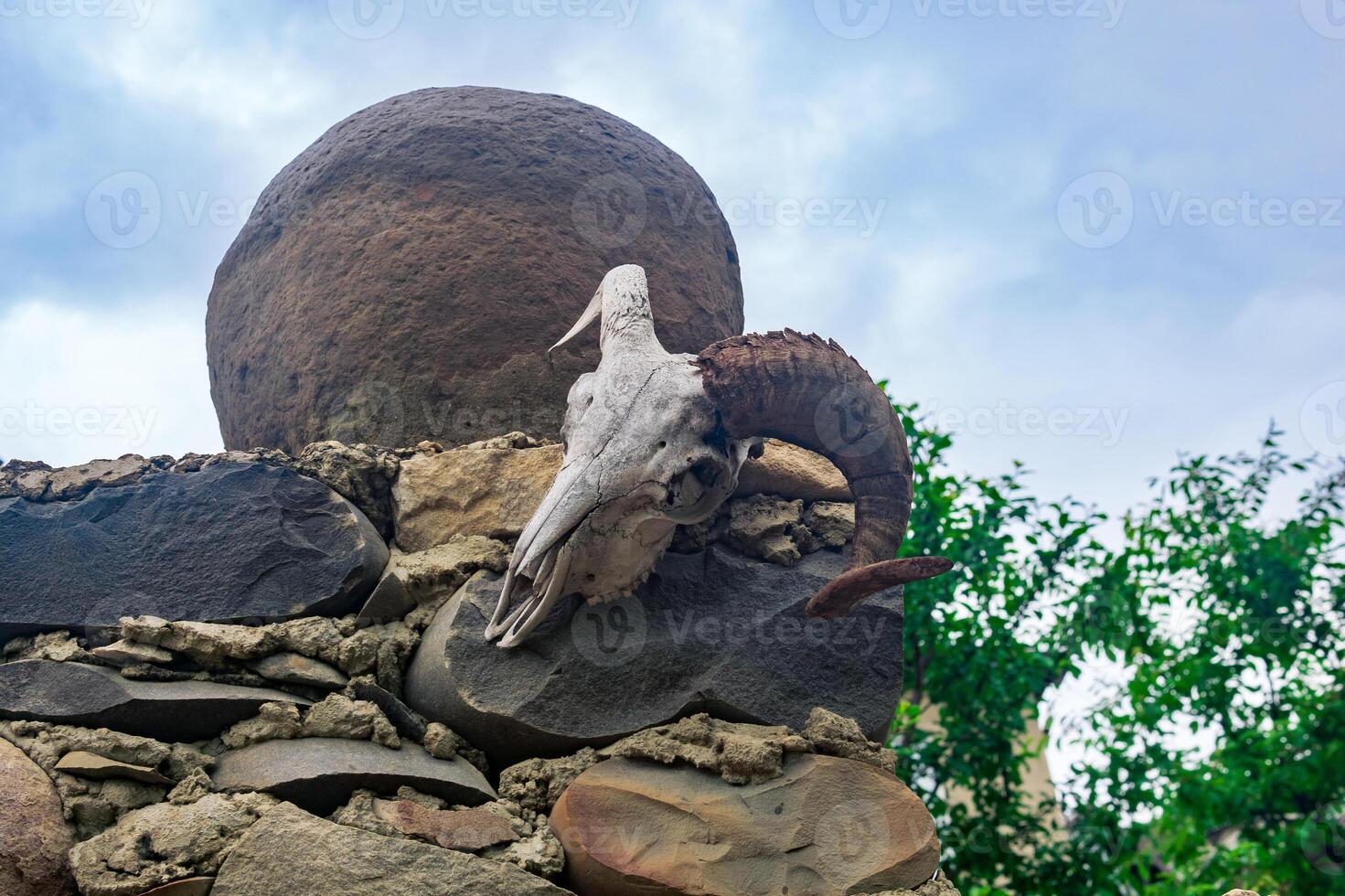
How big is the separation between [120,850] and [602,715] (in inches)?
→ 54.3

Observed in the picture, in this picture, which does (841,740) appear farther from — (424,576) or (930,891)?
(424,576)

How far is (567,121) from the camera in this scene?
5.21 metres

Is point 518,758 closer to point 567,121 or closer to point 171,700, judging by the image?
point 171,700

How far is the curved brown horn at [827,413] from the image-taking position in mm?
3773

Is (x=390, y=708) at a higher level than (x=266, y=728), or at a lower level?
higher

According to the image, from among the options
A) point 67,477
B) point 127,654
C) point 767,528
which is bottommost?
point 127,654

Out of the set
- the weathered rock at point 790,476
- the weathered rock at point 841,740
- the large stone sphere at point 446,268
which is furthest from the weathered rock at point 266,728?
the weathered rock at point 790,476

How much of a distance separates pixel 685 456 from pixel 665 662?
0.68m

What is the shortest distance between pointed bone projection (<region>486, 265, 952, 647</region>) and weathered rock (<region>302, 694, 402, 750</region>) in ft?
1.42

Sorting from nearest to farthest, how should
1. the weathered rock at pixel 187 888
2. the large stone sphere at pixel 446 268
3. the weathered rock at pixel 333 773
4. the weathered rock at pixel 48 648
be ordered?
the weathered rock at pixel 187 888
the weathered rock at pixel 333 773
the weathered rock at pixel 48 648
the large stone sphere at pixel 446 268

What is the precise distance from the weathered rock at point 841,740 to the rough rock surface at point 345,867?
3.19 feet

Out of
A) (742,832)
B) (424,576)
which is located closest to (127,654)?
(424,576)

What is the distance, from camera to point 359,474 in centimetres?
423

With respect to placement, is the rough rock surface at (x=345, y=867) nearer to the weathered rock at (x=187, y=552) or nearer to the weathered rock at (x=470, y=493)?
the weathered rock at (x=187, y=552)
